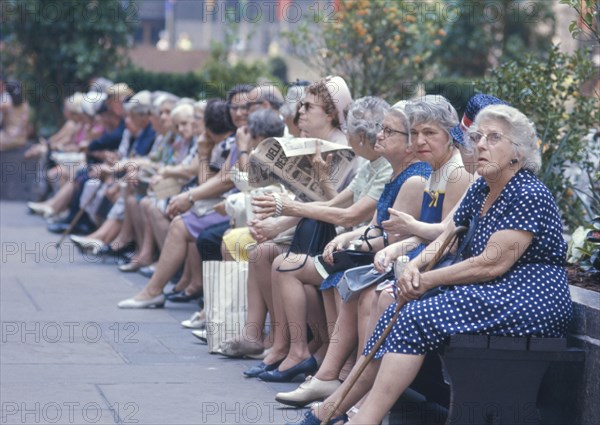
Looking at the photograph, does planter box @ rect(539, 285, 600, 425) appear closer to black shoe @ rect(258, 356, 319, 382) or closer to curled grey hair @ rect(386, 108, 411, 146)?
curled grey hair @ rect(386, 108, 411, 146)

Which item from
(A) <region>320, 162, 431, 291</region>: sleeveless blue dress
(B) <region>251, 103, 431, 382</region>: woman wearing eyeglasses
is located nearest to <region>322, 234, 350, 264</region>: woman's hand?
(B) <region>251, 103, 431, 382</region>: woman wearing eyeglasses

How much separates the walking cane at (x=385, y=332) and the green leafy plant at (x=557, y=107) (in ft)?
7.06

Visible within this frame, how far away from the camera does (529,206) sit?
5.18 metres

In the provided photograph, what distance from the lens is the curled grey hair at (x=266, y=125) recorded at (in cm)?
809

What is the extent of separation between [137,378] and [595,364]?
8.93 ft

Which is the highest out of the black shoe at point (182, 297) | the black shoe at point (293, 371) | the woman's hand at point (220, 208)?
the woman's hand at point (220, 208)

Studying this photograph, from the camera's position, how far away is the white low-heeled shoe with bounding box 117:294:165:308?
916 cm

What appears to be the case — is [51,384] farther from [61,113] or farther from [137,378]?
[61,113]

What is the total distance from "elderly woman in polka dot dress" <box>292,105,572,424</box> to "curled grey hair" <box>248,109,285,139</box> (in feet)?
9.40

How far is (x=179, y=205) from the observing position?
9.45m

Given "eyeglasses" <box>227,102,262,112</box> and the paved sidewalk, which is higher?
"eyeglasses" <box>227,102,262,112</box>

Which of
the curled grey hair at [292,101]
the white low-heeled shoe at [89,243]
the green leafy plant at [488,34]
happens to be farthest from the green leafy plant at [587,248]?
the green leafy plant at [488,34]

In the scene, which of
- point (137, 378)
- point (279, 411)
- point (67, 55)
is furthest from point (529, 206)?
point (67, 55)

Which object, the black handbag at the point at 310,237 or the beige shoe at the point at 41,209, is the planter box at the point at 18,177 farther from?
the black handbag at the point at 310,237
